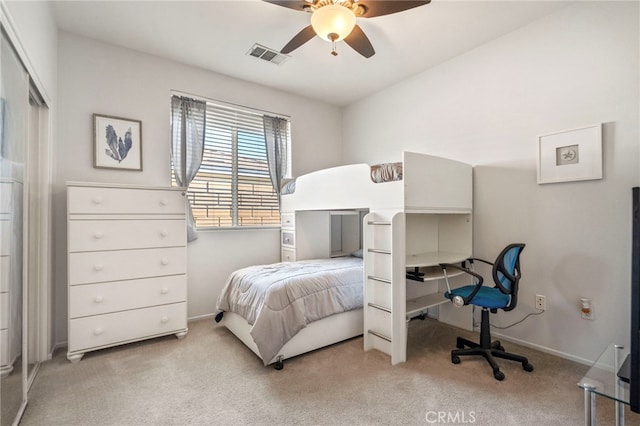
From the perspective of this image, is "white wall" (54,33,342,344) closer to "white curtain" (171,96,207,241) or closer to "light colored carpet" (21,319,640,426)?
"white curtain" (171,96,207,241)

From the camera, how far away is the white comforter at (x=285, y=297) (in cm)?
217

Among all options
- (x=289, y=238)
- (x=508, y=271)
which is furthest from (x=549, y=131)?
(x=289, y=238)

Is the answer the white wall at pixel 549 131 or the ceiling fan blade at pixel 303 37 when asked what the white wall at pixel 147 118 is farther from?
the white wall at pixel 549 131

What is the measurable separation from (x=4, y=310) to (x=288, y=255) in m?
2.54

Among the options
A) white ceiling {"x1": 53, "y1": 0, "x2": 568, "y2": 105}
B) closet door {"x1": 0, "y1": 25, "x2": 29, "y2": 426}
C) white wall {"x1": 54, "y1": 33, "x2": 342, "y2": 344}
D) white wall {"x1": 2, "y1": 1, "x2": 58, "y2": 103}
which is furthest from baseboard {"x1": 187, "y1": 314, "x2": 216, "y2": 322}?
→ white ceiling {"x1": 53, "y1": 0, "x2": 568, "y2": 105}

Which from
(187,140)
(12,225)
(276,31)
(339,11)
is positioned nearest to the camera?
(12,225)

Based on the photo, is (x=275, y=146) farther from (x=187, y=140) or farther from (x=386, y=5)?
(x=386, y=5)

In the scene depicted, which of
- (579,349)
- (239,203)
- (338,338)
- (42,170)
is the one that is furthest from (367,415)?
(42,170)

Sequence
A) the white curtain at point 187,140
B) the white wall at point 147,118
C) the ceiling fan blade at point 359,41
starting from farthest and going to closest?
the white curtain at point 187,140, the white wall at point 147,118, the ceiling fan blade at point 359,41

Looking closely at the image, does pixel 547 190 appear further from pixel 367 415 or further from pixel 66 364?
pixel 66 364

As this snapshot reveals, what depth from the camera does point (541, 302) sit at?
251 cm

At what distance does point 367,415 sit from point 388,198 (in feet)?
4.88

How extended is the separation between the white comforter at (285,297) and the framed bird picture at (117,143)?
1561 mm
